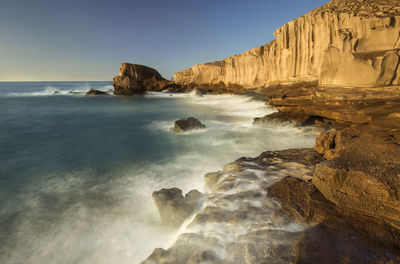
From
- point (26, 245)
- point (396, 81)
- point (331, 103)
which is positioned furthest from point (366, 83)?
point (26, 245)

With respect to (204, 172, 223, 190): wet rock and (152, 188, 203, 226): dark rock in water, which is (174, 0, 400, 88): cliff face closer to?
(204, 172, 223, 190): wet rock

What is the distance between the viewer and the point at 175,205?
319cm

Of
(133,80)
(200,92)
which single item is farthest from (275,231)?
(133,80)

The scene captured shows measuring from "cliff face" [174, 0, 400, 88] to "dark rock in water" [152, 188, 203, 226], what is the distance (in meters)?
5.92

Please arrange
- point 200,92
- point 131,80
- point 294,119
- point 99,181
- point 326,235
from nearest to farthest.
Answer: point 326,235, point 99,181, point 294,119, point 200,92, point 131,80

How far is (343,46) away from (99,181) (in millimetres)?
8091

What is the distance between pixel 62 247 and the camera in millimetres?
3021

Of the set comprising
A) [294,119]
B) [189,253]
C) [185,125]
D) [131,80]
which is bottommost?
[189,253]

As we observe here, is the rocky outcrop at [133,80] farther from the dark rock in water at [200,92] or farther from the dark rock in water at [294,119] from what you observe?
the dark rock in water at [294,119]

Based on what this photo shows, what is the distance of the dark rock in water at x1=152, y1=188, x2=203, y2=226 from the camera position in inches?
123

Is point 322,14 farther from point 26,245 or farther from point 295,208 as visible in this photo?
point 26,245

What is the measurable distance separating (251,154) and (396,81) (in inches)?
169

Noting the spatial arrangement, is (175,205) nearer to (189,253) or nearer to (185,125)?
(189,253)

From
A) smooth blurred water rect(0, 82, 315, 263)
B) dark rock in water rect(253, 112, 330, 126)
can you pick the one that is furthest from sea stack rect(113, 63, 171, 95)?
dark rock in water rect(253, 112, 330, 126)
